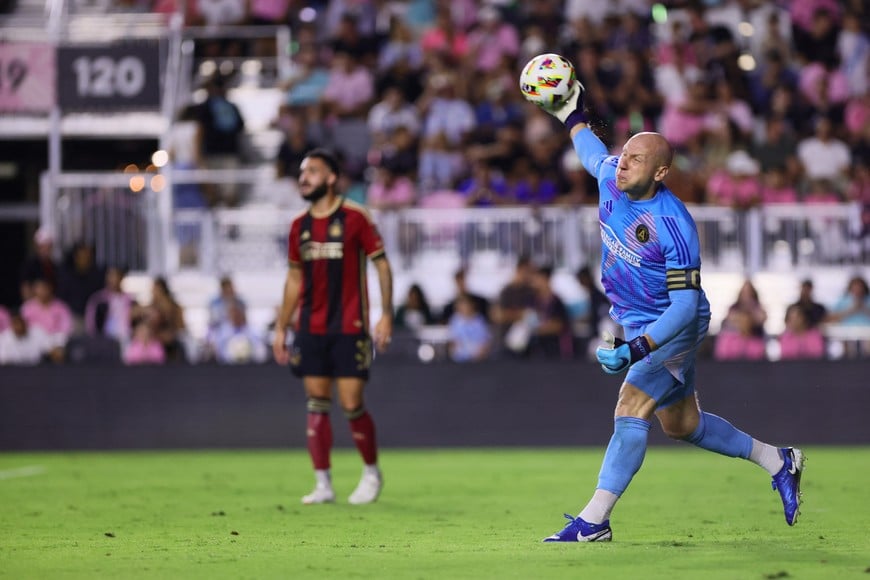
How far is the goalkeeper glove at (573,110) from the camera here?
8438 millimetres

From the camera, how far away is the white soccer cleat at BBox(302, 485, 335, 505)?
10.7 m

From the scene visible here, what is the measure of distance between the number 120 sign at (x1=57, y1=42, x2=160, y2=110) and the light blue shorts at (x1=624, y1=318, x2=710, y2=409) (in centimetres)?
1160

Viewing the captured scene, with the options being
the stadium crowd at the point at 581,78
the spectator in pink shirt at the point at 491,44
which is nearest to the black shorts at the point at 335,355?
the stadium crowd at the point at 581,78

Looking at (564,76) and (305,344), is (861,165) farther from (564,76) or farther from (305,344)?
(564,76)

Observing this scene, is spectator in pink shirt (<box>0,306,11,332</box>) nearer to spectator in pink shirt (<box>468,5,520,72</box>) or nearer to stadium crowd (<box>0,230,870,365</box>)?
stadium crowd (<box>0,230,870,365</box>)

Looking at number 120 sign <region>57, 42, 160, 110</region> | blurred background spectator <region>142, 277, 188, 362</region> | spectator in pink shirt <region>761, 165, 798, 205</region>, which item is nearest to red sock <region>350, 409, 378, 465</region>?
blurred background spectator <region>142, 277, 188, 362</region>

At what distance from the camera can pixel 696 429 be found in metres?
8.22

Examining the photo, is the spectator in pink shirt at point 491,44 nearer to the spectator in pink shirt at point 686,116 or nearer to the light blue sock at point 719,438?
the spectator in pink shirt at point 686,116

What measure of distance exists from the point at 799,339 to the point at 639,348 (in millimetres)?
9715

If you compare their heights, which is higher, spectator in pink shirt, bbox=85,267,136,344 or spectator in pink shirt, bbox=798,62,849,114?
spectator in pink shirt, bbox=798,62,849,114

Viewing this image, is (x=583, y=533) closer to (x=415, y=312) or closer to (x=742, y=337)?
(x=742, y=337)

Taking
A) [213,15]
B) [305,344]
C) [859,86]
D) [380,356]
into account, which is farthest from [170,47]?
[305,344]

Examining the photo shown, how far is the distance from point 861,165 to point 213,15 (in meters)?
9.56

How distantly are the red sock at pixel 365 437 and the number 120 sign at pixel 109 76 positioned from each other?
27.9 feet
